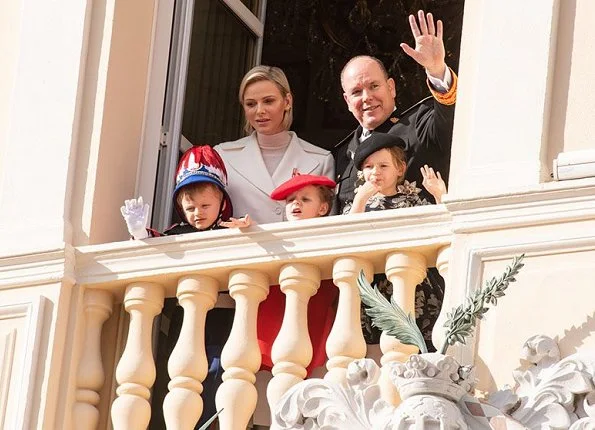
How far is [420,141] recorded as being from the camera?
9.51 meters

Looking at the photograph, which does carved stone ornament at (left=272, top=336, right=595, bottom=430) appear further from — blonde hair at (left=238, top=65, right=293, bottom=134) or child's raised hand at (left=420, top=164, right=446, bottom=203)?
blonde hair at (left=238, top=65, right=293, bottom=134)

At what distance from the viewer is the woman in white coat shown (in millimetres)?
9797

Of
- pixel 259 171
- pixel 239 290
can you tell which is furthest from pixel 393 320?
pixel 259 171

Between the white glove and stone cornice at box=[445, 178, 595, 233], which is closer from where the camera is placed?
stone cornice at box=[445, 178, 595, 233]

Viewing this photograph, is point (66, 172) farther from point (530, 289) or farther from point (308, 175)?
point (530, 289)

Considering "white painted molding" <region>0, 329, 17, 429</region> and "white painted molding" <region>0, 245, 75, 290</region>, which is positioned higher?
"white painted molding" <region>0, 245, 75, 290</region>

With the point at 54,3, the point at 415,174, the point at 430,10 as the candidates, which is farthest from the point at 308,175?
the point at 430,10

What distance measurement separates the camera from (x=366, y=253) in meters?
8.85

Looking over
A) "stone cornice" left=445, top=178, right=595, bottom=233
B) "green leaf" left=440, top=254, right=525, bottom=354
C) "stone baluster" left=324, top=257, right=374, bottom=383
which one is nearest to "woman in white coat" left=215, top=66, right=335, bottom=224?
"stone baluster" left=324, top=257, right=374, bottom=383

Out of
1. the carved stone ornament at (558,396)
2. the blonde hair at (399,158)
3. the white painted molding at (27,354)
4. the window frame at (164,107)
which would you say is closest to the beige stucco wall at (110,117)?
the window frame at (164,107)

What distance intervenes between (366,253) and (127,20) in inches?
58.9

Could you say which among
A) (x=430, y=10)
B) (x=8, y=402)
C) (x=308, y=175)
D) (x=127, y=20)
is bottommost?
(x=8, y=402)

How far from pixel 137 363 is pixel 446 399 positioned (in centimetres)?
144

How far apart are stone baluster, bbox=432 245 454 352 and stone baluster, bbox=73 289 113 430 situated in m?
1.23
